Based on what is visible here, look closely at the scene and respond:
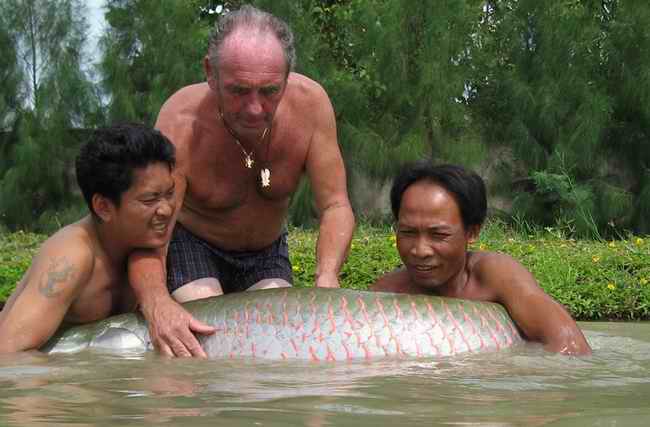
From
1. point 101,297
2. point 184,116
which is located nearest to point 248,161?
→ point 184,116

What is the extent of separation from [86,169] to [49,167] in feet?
26.4

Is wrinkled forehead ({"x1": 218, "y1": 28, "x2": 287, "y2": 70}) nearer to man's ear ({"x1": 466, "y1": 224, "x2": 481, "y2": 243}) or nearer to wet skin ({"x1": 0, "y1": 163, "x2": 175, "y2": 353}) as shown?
wet skin ({"x1": 0, "y1": 163, "x2": 175, "y2": 353})

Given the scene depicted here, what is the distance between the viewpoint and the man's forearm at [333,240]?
14.6ft

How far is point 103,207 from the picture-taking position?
A: 4.20 meters

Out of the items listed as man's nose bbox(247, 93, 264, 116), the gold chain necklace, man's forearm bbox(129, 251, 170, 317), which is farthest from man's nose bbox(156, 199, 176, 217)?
the gold chain necklace

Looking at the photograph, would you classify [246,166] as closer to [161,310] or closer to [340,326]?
[161,310]

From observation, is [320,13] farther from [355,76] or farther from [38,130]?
[38,130]

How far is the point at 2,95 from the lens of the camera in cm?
1227

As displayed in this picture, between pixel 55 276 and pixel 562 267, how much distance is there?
4897 mm

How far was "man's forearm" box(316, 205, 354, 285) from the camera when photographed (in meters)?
4.45

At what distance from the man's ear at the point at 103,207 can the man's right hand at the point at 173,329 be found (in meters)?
0.48

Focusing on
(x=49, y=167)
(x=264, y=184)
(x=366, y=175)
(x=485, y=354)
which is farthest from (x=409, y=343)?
(x=49, y=167)

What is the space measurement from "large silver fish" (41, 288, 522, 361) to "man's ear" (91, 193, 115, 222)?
449 millimetres

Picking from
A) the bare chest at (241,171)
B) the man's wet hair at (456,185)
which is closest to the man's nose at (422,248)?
the man's wet hair at (456,185)
